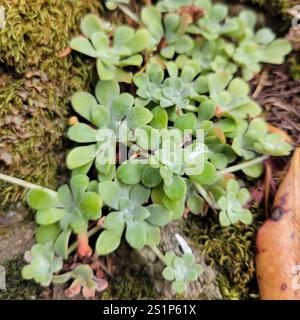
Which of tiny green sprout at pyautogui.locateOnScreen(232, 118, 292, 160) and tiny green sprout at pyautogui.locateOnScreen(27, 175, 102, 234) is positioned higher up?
tiny green sprout at pyautogui.locateOnScreen(232, 118, 292, 160)

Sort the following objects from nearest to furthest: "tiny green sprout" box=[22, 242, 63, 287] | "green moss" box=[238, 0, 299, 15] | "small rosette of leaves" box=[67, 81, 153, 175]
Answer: "tiny green sprout" box=[22, 242, 63, 287]
"small rosette of leaves" box=[67, 81, 153, 175]
"green moss" box=[238, 0, 299, 15]

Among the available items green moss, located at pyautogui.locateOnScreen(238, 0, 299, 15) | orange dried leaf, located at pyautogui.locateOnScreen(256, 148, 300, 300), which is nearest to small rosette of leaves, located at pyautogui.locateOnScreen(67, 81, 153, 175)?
orange dried leaf, located at pyautogui.locateOnScreen(256, 148, 300, 300)

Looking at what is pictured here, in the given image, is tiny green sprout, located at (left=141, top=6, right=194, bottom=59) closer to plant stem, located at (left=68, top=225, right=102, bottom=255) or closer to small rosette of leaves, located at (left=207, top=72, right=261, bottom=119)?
small rosette of leaves, located at (left=207, top=72, right=261, bottom=119)

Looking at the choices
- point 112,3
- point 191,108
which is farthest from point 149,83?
point 112,3

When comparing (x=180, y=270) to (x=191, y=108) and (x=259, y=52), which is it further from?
(x=259, y=52)

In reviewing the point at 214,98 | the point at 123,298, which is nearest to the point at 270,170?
the point at 214,98

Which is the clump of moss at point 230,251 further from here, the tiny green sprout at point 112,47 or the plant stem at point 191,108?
the tiny green sprout at point 112,47

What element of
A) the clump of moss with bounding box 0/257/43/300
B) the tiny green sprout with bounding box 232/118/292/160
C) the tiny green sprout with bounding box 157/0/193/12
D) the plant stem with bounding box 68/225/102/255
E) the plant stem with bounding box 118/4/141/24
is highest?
the tiny green sprout with bounding box 157/0/193/12

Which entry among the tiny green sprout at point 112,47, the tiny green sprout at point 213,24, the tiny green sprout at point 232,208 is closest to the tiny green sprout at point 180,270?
the tiny green sprout at point 232,208
